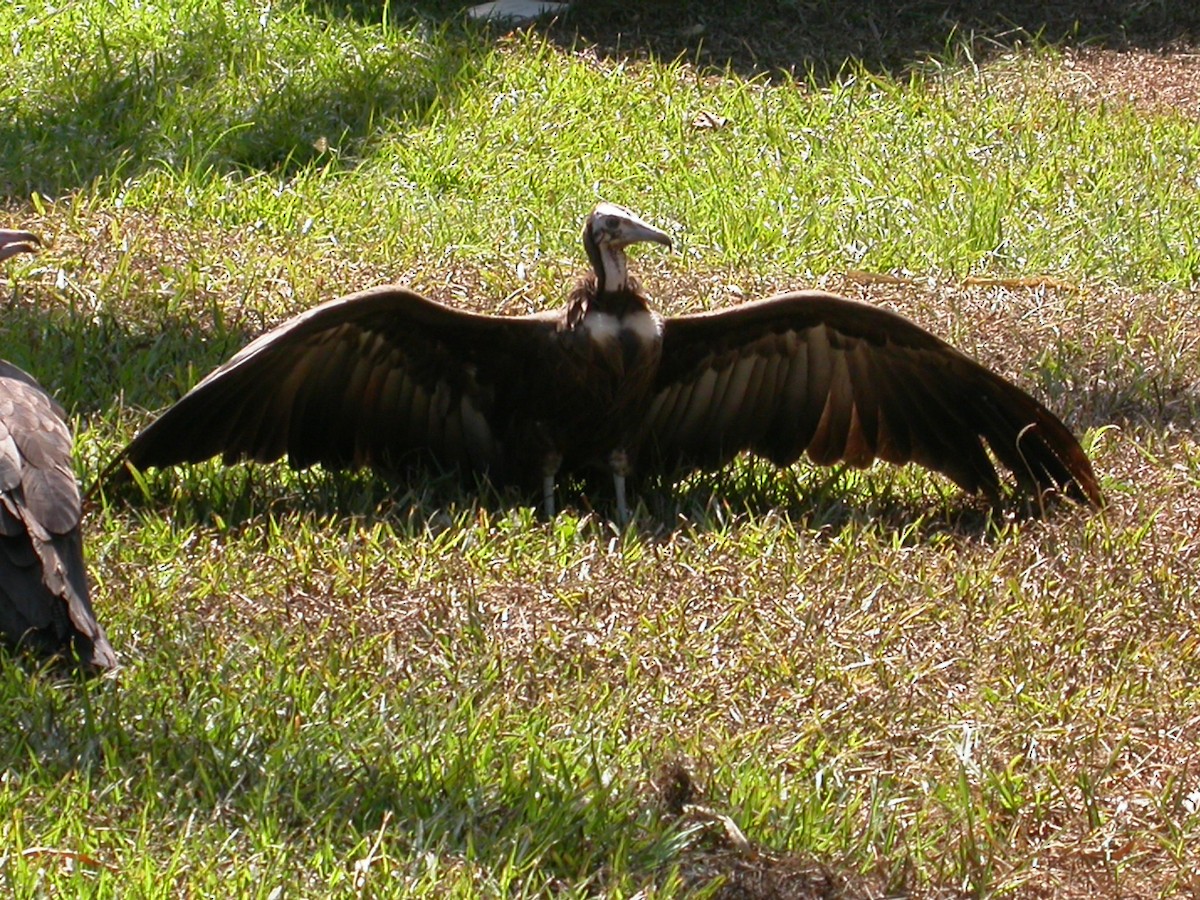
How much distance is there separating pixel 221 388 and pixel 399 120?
308 cm

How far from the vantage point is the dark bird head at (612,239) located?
533cm

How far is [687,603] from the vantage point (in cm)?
A: 484

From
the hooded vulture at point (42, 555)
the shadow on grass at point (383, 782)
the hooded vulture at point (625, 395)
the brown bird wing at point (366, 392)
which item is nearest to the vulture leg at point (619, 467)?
the hooded vulture at point (625, 395)

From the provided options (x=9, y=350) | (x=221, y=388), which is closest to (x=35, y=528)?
(x=221, y=388)

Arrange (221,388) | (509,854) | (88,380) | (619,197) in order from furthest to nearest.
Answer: (619,197)
(88,380)
(221,388)
(509,854)

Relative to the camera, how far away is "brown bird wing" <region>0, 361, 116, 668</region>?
423cm

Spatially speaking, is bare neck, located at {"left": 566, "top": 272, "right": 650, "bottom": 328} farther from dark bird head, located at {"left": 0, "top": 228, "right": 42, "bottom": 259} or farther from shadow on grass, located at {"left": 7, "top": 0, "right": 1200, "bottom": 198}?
shadow on grass, located at {"left": 7, "top": 0, "right": 1200, "bottom": 198}

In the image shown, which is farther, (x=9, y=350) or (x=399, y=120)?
(x=399, y=120)

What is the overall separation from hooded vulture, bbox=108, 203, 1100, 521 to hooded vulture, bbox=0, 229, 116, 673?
0.61m

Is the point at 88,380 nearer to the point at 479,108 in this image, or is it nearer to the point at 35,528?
the point at 35,528

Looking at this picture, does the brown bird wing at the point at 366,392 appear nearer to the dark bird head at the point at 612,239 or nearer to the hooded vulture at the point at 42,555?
the dark bird head at the point at 612,239

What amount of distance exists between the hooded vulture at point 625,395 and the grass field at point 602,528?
0.44 ft

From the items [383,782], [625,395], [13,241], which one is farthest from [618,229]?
[383,782]

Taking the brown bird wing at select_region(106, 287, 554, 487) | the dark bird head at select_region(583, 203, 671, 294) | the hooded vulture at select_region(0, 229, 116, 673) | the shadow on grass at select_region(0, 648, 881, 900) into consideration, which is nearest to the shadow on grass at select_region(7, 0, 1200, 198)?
the brown bird wing at select_region(106, 287, 554, 487)
